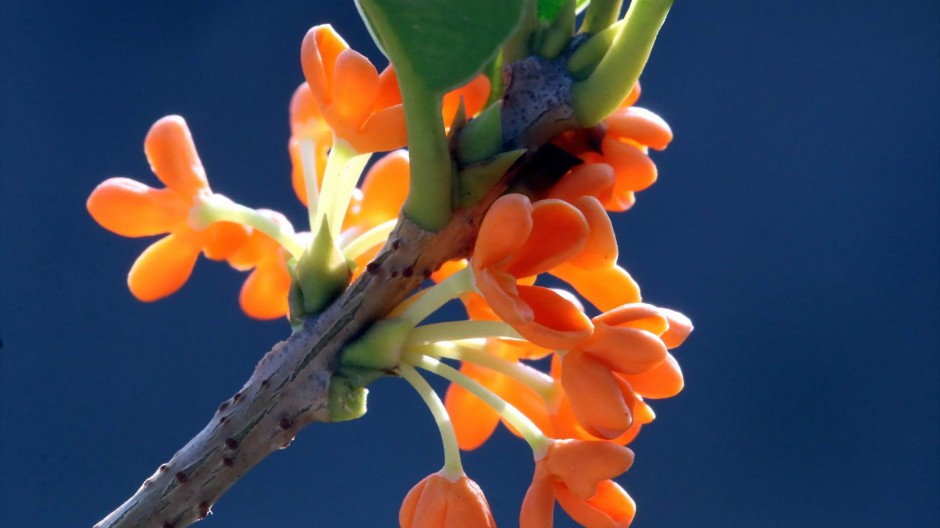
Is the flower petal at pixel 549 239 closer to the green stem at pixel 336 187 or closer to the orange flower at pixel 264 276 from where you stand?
the green stem at pixel 336 187

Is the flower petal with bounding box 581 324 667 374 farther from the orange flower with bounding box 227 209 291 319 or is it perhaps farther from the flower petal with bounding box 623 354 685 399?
the orange flower with bounding box 227 209 291 319

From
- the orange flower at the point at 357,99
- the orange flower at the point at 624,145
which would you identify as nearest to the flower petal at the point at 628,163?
the orange flower at the point at 624,145

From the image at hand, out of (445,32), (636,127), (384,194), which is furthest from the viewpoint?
(384,194)

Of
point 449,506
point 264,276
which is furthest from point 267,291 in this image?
point 449,506

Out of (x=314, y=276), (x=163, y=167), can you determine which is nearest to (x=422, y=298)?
(x=314, y=276)

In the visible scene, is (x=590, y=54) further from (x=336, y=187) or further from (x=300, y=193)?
(x=300, y=193)
